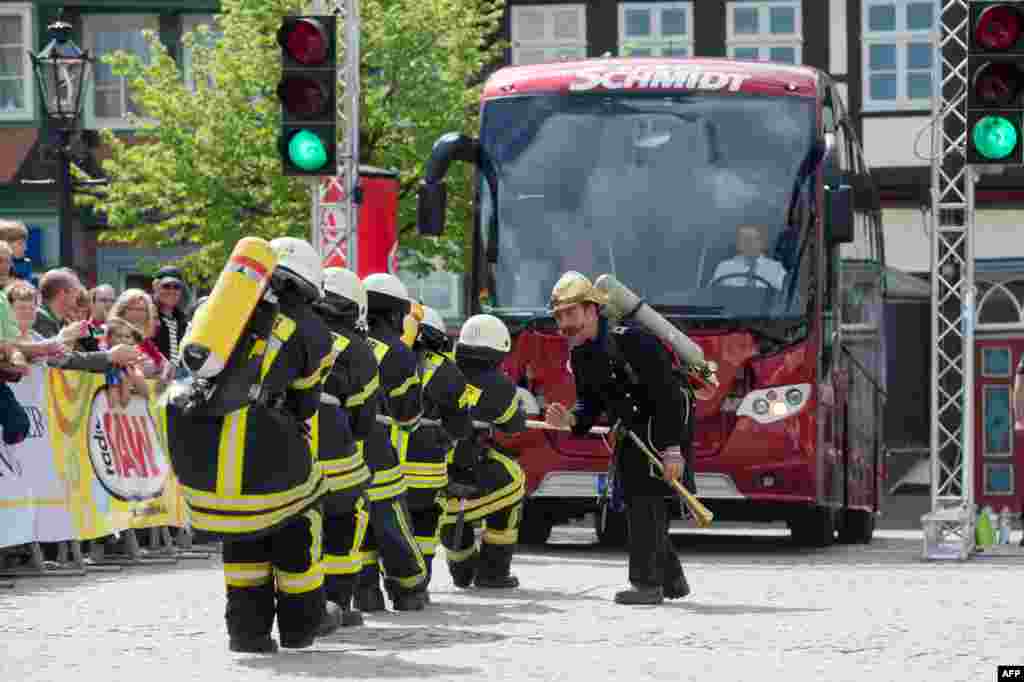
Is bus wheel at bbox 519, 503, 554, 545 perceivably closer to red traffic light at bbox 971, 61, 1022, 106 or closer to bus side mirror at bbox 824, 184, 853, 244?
bus side mirror at bbox 824, 184, 853, 244

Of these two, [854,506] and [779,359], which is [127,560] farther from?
[854,506]

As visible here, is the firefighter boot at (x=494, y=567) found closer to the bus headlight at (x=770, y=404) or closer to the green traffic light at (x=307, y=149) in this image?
the green traffic light at (x=307, y=149)

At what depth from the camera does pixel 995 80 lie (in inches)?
680

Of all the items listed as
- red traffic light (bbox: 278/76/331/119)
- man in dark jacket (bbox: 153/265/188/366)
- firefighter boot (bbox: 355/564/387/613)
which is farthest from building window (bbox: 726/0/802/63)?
firefighter boot (bbox: 355/564/387/613)

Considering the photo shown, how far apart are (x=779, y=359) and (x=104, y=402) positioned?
16.3 ft

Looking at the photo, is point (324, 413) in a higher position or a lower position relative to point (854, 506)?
higher

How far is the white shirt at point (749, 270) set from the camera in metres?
20.3

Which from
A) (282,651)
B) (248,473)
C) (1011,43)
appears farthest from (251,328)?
(1011,43)

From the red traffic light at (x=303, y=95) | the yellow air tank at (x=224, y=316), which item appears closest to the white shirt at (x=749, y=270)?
the red traffic light at (x=303, y=95)

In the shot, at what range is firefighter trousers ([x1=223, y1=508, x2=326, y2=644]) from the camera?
11602mm

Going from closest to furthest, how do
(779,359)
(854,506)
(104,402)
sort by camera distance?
(104,402) → (779,359) → (854,506)

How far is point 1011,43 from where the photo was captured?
1723 centimetres

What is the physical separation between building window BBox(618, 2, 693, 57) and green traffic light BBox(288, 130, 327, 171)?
2797cm

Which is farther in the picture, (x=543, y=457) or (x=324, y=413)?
(x=543, y=457)
